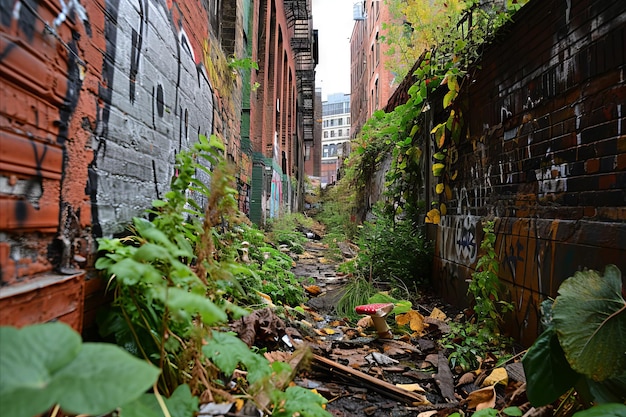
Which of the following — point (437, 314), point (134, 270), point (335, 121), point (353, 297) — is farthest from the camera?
point (335, 121)

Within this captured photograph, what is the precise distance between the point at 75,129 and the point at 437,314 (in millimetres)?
3955

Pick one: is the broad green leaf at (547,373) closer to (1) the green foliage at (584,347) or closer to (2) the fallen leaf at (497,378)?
(1) the green foliage at (584,347)

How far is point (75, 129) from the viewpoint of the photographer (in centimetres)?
181

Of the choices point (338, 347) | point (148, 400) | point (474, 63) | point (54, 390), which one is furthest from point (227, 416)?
point (474, 63)

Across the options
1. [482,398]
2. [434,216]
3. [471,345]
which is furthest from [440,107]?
[482,398]

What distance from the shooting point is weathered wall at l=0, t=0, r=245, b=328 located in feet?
4.61

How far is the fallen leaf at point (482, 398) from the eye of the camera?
7.77ft

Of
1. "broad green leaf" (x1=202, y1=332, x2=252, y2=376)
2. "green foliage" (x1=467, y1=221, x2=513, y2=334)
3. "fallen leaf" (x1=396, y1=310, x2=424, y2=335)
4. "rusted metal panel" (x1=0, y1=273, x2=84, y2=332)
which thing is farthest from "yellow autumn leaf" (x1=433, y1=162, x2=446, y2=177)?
"rusted metal panel" (x1=0, y1=273, x2=84, y2=332)

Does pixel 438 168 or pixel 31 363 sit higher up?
pixel 438 168

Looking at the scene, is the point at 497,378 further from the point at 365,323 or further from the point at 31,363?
Result: the point at 31,363

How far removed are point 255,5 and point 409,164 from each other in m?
5.50

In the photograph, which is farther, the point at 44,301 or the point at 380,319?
the point at 380,319

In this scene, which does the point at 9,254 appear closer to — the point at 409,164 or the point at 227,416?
the point at 227,416

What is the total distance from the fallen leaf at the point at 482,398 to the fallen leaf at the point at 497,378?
0.14 m
